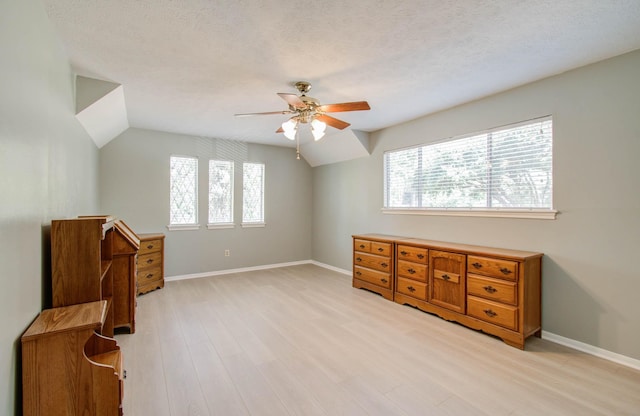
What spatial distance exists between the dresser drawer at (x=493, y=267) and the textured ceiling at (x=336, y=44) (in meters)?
1.80

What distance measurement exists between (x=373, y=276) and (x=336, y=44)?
124 inches

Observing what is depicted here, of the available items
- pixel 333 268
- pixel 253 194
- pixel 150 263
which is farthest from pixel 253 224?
pixel 150 263

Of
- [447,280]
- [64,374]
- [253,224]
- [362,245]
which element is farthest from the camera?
[253,224]

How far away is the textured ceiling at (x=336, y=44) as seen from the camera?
6.05ft

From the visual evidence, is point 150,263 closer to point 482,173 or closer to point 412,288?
point 412,288

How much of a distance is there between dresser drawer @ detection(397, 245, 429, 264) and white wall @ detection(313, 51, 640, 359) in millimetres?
606

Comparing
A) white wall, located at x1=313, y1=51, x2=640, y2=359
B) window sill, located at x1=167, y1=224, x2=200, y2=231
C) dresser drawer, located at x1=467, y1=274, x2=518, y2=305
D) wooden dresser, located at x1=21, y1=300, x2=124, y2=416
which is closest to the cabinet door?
dresser drawer, located at x1=467, y1=274, x2=518, y2=305

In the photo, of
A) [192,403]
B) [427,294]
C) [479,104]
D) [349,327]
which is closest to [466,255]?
[427,294]

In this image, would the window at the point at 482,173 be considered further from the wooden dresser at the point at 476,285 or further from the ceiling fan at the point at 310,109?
the ceiling fan at the point at 310,109

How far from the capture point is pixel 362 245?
4.52 metres

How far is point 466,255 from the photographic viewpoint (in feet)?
10.3

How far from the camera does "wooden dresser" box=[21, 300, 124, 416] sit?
56.3 inches

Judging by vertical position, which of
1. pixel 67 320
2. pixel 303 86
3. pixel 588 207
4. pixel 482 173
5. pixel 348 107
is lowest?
pixel 67 320

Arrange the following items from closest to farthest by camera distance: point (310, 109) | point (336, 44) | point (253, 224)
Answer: point (336, 44) < point (310, 109) < point (253, 224)
